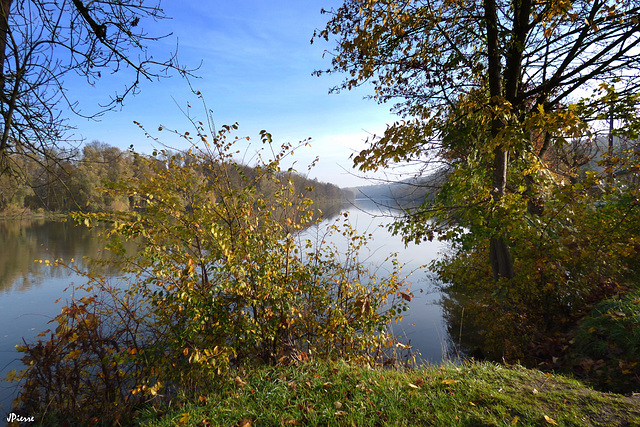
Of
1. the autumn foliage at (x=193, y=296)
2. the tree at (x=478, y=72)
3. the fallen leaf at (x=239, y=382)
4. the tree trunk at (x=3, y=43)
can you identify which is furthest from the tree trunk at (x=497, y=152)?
the tree trunk at (x=3, y=43)

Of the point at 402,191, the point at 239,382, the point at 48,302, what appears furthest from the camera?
the point at 402,191

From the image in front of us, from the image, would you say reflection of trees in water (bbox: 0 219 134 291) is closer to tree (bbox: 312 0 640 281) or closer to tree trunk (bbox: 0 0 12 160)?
tree trunk (bbox: 0 0 12 160)

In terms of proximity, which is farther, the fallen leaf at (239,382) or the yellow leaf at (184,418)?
the fallen leaf at (239,382)

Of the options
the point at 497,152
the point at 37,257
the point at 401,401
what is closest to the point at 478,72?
the point at 497,152

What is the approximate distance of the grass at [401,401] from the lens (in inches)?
107

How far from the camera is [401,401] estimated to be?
3.03m

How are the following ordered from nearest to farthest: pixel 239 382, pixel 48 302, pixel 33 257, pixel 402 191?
pixel 239 382 < pixel 48 302 < pixel 402 191 < pixel 33 257

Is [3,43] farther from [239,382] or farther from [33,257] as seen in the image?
[33,257]

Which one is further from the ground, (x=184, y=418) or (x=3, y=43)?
(x=3, y=43)

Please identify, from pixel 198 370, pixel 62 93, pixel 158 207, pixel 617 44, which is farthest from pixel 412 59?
pixel 198 370

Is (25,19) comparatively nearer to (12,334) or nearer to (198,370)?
(198,370)

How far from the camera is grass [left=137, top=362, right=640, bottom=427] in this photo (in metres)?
2.72

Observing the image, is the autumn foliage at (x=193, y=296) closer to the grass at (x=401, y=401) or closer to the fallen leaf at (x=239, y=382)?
the fallen leaf at (x=239, y=382)

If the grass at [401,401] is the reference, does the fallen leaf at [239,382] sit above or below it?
below
